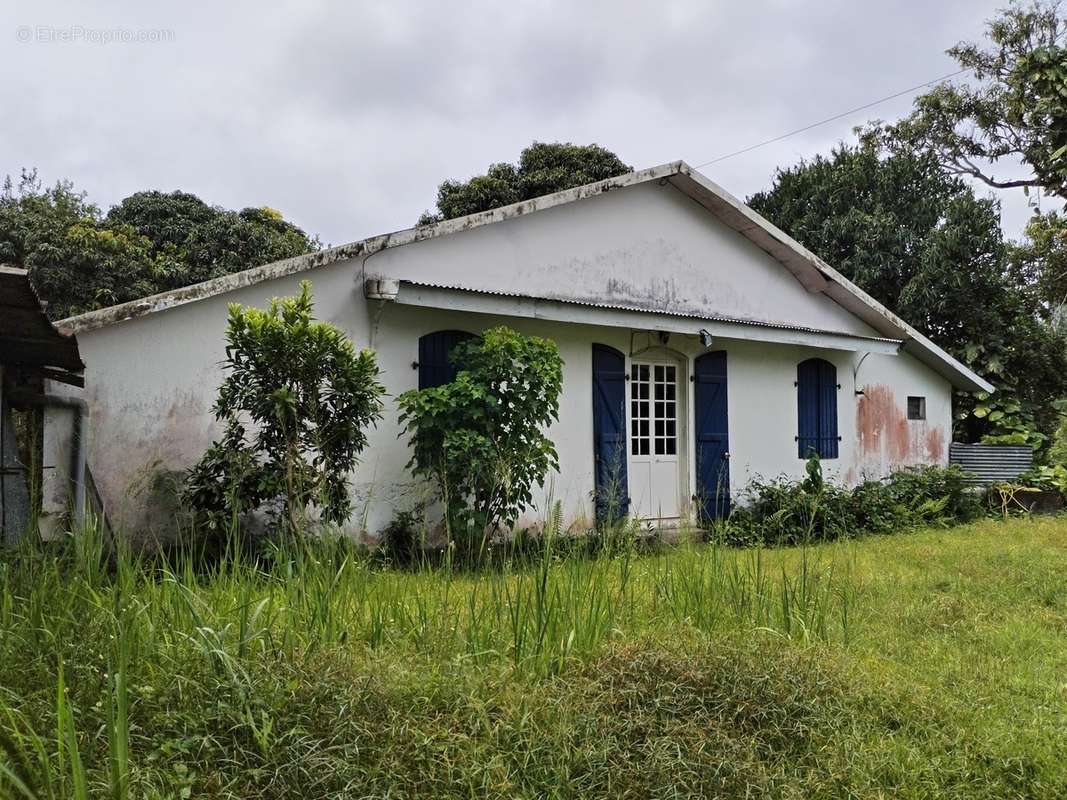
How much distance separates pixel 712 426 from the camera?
33.2ft

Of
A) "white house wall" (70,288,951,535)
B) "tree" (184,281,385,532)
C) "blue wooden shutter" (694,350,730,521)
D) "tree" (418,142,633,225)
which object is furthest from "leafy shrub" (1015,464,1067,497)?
"tree" (184,281,385,532)

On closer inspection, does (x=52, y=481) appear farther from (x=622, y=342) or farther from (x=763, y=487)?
(x=763, y=487)

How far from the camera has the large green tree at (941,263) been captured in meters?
→ 15.8

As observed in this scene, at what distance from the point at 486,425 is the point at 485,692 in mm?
4295

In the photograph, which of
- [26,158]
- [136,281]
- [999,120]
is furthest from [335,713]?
[26,158]

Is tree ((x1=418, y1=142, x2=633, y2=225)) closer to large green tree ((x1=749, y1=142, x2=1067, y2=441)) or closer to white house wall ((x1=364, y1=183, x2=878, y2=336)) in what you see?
large green tree ((x1=749, y1=142, x2=1067, y2=441))

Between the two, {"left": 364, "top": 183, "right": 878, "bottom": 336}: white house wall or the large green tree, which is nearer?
{"left": 364, "top": 183, "right": 878, "bottom": 336}: white house wall

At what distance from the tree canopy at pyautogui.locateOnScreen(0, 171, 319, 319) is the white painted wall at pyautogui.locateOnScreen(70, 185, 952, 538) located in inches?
393

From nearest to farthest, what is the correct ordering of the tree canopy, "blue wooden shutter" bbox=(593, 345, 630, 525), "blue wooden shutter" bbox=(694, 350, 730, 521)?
"blue wooden shutter" bbox=(593, 345, 630, 525), "blue wooden shutter" bbox=(694, 350, 730, 521), the tree canopy

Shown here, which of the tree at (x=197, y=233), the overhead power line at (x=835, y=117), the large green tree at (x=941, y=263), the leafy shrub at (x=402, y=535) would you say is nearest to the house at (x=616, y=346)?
the leafy shrub at (x=402, y=535)

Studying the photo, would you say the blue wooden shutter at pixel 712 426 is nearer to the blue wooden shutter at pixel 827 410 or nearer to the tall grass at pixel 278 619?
the blue wooden shutter at pixel 827 410

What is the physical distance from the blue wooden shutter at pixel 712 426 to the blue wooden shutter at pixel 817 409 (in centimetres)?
156

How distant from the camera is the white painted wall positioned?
643 centimetres

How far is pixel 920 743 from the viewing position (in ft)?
10.6
